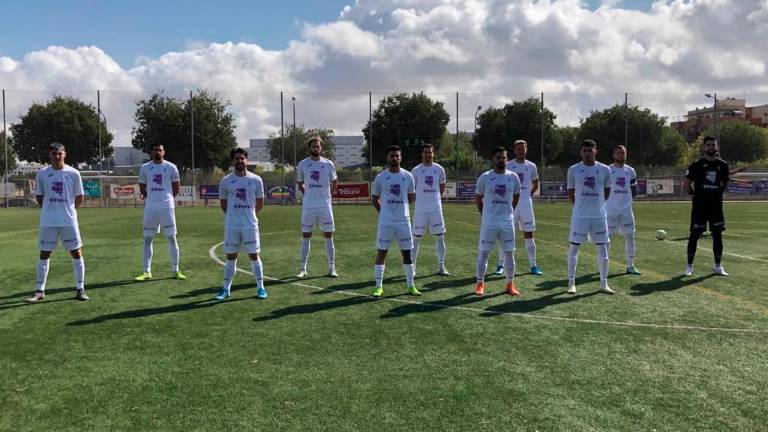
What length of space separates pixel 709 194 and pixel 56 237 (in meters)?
11.1

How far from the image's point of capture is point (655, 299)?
7812mm

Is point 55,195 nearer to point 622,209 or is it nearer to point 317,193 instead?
point 317,193

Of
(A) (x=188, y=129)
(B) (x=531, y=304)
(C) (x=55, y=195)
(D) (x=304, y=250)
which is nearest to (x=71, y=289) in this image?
(C) (x=55, y=195)

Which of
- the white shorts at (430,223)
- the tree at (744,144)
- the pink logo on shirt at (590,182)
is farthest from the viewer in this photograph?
the tree at (744,144)

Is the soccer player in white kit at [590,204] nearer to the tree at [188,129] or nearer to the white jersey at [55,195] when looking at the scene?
the white jersey at [55,195]

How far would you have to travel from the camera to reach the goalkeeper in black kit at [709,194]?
9.57 metres

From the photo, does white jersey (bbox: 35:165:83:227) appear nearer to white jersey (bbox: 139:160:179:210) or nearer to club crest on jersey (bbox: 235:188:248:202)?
white jersey (bbox: 139:160:179:210)

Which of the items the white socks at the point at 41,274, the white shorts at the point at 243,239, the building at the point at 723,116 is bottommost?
the white socks at the point at 41,274

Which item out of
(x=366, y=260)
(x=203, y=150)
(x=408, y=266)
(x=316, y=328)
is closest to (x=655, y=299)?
(x=408, y=266)

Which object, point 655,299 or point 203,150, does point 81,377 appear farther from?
point 203,150

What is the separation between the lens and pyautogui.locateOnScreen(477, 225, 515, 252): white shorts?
7934mm

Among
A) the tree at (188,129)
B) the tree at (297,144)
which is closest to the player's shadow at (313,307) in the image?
the tree at (188,129)

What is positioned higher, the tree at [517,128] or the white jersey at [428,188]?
the tree at [517,128]

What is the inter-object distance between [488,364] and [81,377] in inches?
148
